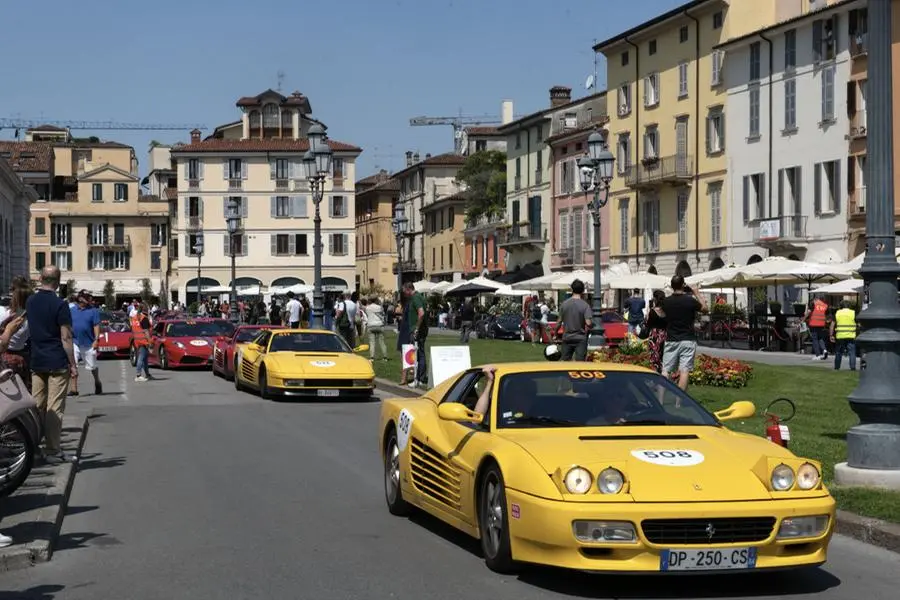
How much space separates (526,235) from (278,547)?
246ft

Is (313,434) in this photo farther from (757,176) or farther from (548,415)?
(757,176)

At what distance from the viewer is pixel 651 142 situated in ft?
216

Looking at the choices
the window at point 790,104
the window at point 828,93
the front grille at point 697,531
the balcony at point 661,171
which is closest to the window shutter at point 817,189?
the window at point 828,93

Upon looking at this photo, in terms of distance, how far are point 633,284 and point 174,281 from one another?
3051 inches

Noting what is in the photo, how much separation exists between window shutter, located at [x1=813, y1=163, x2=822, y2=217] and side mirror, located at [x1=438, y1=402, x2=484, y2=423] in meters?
44.9

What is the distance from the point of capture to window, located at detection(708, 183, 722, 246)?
59.4m

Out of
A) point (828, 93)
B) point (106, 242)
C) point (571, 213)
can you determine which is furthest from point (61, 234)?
point (828, 93)

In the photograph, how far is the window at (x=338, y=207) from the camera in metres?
105

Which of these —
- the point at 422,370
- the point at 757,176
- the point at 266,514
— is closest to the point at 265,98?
the point at 757,176

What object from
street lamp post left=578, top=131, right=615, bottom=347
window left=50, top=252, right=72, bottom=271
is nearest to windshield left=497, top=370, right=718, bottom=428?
street lamp post left=578, top=131, right=615, bottom=347

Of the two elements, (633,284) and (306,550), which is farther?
(633,284)

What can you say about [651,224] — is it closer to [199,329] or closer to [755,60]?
[755,60]

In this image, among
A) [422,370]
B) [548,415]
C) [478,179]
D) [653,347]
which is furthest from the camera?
[478,179]

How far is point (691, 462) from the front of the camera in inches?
306
